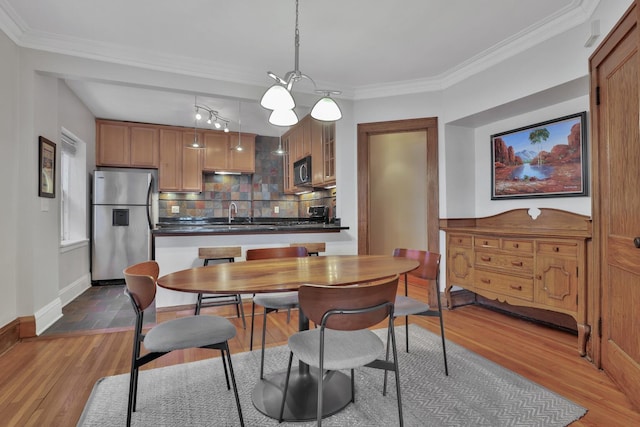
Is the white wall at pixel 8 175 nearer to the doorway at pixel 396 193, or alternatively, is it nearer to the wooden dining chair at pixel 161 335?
the wooden dining chair at pixel 161 335

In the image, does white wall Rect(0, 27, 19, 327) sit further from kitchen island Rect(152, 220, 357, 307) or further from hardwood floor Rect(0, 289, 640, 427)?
kitchen island Rect(152, 220, 357, 307)

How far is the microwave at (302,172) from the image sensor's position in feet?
15.9

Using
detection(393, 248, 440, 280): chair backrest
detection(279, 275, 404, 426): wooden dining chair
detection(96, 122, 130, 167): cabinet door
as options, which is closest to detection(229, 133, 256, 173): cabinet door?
detection(96, 122, 130, 167): cabinet door


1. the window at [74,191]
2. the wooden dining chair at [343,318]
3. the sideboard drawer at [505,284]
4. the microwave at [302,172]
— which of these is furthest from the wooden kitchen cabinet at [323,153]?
the window at [74,191]

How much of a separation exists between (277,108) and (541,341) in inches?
107

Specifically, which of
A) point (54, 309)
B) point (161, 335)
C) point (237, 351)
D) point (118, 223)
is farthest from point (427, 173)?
point (118, 223)

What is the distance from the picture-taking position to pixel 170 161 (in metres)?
5.52

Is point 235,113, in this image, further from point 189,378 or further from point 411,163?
point 189,378

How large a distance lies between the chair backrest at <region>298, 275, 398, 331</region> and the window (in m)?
4.22

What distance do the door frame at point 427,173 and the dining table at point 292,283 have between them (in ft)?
5.55

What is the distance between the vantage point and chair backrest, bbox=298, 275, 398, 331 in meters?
1.28

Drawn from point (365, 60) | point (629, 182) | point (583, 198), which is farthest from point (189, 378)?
point (583, 198)

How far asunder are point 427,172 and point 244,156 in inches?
137

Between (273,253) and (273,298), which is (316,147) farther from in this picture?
(273,298)
